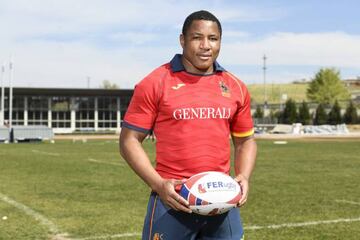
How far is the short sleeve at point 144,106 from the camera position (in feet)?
11.1

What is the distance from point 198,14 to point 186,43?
19 centimetres

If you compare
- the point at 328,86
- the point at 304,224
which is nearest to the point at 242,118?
the point at 304,224

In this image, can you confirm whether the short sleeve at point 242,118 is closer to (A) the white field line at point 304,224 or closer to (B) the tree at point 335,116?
(A) the white field line at point 304,224

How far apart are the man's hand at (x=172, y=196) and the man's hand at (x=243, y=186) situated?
341 millimetres

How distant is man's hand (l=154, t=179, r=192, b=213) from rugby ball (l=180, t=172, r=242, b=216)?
3 cm

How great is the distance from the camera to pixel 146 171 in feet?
10.9

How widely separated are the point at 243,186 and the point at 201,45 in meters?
0.88

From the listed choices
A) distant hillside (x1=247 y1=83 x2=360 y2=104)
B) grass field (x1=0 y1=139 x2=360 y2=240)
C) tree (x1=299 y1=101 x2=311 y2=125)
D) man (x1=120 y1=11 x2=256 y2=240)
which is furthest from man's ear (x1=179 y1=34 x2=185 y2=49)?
distant hillside (x1=247 y1=83 x2=360 y2=104)

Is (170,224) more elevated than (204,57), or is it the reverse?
(204,57)

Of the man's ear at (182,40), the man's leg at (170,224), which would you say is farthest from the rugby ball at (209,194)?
the man's ear at (182,40)

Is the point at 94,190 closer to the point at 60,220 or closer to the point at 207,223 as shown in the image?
the point at 60,220

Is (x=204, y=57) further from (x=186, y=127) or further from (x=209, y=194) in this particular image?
(x=209, y=194)

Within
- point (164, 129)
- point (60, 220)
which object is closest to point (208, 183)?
point (164, 129)

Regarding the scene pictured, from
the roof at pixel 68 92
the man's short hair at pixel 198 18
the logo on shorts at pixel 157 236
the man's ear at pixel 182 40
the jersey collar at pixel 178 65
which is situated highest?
the roof at pixel 68 92
